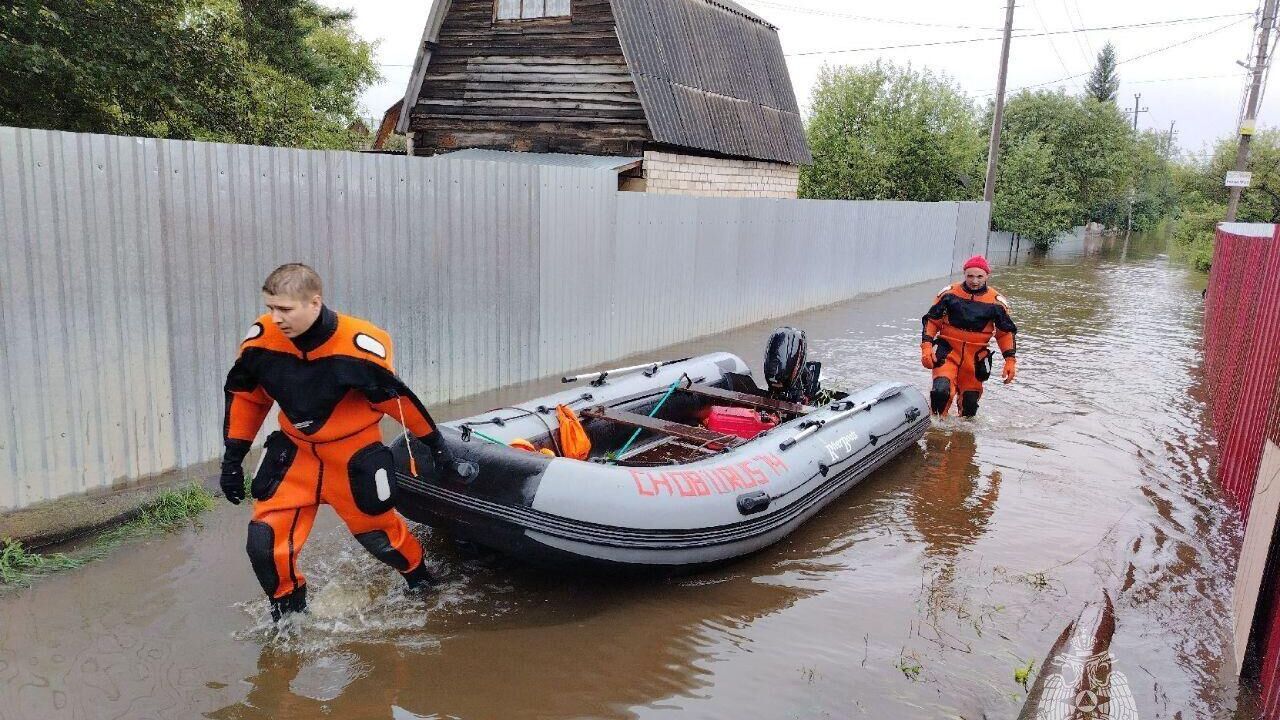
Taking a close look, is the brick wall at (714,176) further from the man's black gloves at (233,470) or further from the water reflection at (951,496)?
the man's black gloves at (233,470)

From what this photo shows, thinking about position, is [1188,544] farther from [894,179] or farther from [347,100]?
[347,100]

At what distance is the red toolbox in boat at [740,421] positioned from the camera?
6.07 metres

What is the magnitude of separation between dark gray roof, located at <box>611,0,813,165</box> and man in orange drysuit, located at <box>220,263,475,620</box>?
32.9ft

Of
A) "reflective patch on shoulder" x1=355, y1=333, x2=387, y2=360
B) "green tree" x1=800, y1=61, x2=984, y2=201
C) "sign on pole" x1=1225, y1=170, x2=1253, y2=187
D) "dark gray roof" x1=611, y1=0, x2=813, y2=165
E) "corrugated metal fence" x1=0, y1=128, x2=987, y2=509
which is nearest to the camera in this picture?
"reflective patch on shoulder" x1=355, y1=333, x2=387, y2=360

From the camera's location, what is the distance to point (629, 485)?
13.5 ft

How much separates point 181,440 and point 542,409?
85.8 inches

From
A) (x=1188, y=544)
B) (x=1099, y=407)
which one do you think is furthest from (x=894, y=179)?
(x=1188, y=544)

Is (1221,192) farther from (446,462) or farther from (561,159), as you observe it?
(446,462)

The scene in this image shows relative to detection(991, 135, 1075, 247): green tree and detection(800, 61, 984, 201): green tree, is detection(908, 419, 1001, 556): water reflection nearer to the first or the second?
detection(800, 61, 984, 201): green tree

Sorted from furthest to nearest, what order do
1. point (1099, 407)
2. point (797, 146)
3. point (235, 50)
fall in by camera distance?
point (797, 146), point (235, 50), point (1099, 407)

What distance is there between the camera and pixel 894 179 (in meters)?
25.2

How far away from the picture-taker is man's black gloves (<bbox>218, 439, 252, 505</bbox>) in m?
3.50

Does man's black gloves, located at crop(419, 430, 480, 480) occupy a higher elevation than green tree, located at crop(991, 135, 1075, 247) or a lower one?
lower

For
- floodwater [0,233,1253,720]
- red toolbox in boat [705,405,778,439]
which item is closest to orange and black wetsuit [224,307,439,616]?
floodwater [0,233,1253,720]
